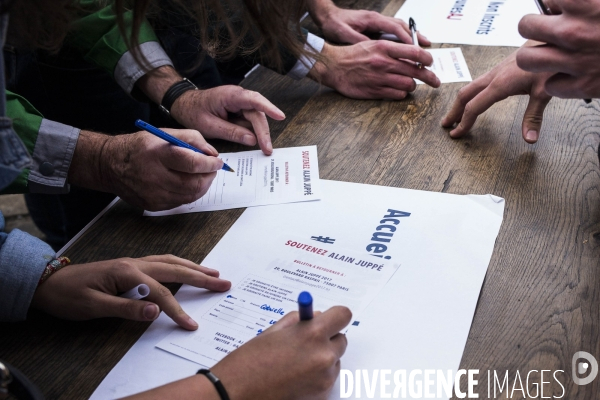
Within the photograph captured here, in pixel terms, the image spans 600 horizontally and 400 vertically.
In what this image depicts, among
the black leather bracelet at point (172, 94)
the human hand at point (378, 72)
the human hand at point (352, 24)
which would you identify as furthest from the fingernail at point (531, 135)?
the black leather bracelet at point (172, 94)

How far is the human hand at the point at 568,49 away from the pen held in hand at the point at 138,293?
0.73 metres

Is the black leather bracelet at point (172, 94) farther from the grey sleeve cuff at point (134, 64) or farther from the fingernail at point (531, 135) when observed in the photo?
the fingernail at point (531, 135)

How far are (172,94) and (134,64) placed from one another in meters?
0.13

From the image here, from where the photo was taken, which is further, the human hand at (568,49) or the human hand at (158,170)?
the human hand at (158,170)

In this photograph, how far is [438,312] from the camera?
2.58ft

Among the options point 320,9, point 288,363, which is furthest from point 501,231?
point 320,9

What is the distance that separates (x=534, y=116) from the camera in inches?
44.9

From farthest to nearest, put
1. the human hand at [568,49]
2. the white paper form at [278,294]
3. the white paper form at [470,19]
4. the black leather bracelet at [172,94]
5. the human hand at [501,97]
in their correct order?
the white paper form at [470,19], the black leather bracelet at [172,94], the human hand at [501,97], the human hand at [568,49], the white paper form at [278,294]

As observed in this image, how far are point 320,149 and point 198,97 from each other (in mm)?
322

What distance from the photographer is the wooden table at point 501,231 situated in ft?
2.48

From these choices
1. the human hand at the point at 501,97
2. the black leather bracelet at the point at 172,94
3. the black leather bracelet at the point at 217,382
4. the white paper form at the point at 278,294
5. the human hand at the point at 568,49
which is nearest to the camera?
the black leather bracelet at the point at 217,382

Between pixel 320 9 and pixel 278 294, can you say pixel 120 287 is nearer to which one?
pixel 278 294

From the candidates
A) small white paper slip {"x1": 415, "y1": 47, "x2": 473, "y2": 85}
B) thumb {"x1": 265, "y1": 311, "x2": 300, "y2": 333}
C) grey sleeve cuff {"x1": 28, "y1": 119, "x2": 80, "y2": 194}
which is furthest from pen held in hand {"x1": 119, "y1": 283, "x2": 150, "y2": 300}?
small white paper slip {"x1": 415, "y1": 47, "x2": 473, "y2": 85}

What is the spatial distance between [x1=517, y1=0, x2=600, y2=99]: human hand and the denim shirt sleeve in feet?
2.83
